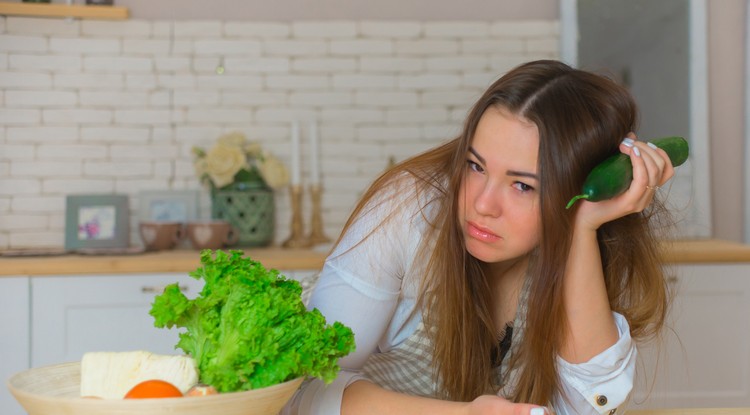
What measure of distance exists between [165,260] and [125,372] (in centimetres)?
191

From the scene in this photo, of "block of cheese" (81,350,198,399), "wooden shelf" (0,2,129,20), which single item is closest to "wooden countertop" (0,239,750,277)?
"wooden shelf" (0,2,129,20)

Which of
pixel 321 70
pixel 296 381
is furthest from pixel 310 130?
pixel 296 381

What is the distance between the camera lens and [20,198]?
330 cm

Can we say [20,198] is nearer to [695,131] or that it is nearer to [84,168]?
[84,168]

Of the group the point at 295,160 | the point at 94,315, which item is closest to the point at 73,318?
the point at 94,315

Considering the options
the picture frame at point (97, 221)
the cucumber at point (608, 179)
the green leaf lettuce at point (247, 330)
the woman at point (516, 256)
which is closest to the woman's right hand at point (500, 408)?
the woman at point (516, 256)

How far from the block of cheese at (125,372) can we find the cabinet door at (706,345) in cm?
233

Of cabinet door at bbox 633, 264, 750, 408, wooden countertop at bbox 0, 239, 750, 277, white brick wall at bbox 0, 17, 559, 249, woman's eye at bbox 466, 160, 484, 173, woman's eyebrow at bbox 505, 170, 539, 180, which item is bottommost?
cabinet door at bbox 633, 264, 750, 408

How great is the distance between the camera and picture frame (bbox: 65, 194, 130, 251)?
10.5 ft

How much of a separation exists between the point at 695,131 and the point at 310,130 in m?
1.50

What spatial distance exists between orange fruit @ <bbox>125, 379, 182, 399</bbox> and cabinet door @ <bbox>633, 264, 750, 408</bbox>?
2.38 metres

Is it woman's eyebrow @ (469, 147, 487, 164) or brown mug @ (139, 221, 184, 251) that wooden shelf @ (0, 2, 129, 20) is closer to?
brown mug @ (139, 221, 184, 251)

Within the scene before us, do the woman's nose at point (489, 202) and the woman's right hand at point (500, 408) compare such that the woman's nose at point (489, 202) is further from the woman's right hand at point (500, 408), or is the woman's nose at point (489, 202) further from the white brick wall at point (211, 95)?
the white brick wall at point (211, 95)

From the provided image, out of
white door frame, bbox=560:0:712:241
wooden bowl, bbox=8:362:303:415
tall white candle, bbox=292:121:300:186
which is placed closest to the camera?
wooden bowl, bbox=8:362:303:415
